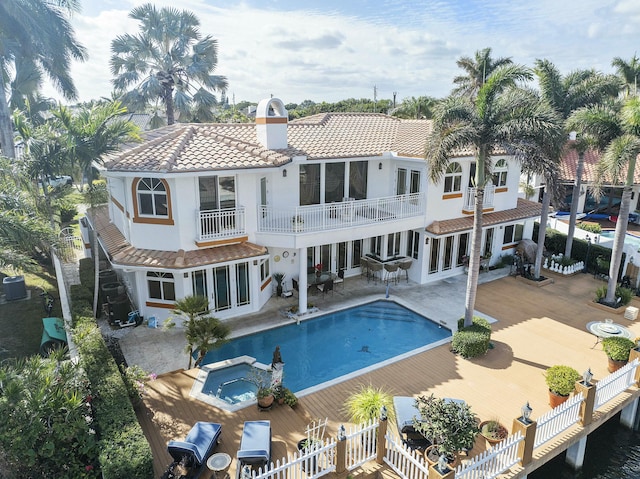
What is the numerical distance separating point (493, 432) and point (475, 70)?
122 ft

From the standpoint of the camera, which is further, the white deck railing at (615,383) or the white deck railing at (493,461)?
the white deck railing at (615,383)

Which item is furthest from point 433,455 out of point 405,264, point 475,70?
point 475,70

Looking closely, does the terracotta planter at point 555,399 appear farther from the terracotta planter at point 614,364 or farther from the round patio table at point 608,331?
the round patio table at point 608,331

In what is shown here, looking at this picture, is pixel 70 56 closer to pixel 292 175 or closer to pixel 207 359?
pixel 292 175

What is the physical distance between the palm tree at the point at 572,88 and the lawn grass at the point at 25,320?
83.2ft

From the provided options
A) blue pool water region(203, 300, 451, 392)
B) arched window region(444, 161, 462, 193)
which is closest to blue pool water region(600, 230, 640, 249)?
arched window region(444, 161, 462, 193)

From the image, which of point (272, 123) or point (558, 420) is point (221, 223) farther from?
point (558, 420)

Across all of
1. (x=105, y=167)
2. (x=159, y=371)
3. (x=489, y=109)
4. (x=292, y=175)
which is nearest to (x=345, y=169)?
(x=292, y=175)

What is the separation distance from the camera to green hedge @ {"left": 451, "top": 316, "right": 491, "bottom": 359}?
1544cm

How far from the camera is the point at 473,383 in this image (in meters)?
14.0

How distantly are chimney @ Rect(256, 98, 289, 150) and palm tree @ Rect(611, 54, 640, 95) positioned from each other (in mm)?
24144

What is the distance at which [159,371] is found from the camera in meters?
14.5

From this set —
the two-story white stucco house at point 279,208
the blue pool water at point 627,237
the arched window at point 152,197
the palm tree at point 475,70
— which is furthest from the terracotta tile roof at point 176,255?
the palm tree at point 475,70

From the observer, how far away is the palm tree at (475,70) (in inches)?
1523
